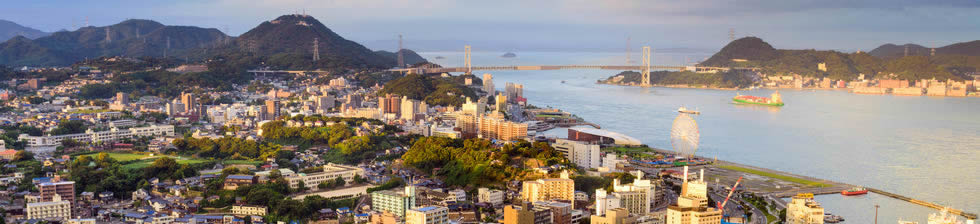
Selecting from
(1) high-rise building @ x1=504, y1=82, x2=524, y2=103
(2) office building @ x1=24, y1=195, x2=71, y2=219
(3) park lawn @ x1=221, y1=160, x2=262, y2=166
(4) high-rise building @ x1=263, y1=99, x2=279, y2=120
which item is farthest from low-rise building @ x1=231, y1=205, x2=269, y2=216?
(1) high-rise building @ x1=504, y1=82, x2=524, y2=103

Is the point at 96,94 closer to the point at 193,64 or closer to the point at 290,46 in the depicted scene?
the point at 193,64

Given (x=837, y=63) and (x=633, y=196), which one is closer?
(x=633, y=196)

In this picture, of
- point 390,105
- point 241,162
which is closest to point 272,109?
point 390,105

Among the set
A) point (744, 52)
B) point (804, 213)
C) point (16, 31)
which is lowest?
point (804, 213)

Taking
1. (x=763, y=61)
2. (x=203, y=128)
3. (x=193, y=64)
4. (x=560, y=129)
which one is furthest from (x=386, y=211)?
(x=763, y=61)

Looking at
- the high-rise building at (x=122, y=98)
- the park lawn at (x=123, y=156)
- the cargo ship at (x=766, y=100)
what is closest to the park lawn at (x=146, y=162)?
the park lawn at (x=123, y=156)

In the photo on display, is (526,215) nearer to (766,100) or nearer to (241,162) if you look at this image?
(241,162)
